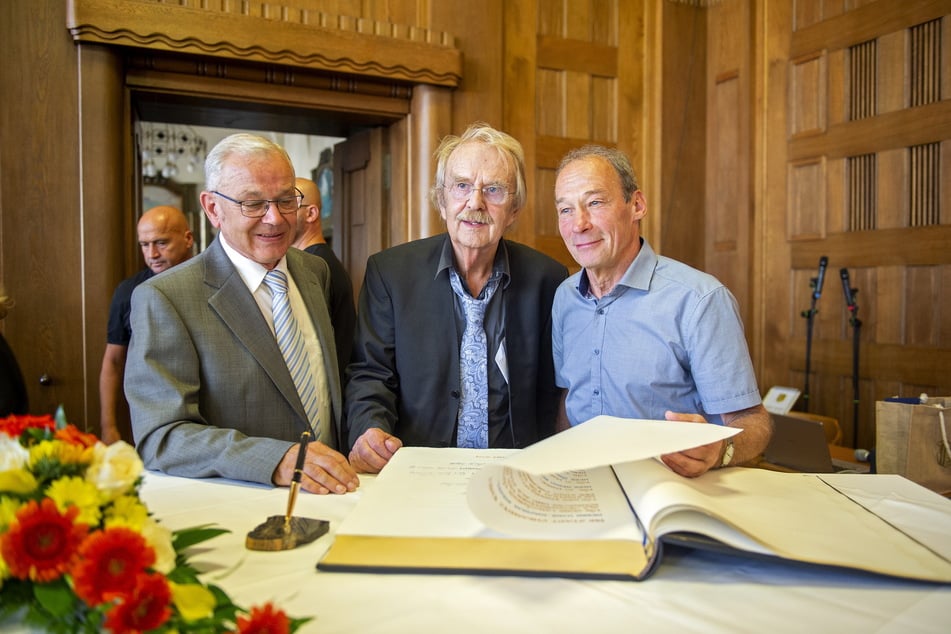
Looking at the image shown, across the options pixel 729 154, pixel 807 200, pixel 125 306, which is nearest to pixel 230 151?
pixel 125 306

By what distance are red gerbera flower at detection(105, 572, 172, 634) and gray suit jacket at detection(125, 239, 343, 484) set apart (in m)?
0.74

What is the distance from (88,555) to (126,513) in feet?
0.24

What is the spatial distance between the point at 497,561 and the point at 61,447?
→ 515 mm

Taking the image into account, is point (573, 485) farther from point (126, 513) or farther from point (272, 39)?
point (272, 39)

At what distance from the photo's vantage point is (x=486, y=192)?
7.06 feet

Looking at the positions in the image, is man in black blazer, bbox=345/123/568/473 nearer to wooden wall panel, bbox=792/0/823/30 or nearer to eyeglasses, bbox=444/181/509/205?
eyeglasses, bbox=444/181/509/205

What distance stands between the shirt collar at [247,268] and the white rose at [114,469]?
111cm

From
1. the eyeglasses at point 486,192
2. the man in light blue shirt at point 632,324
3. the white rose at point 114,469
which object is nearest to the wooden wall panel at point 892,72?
the man in light blue shirt at point 632,324

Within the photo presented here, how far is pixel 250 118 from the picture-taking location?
446 cm

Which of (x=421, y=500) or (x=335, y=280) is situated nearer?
(x=421, y=500)

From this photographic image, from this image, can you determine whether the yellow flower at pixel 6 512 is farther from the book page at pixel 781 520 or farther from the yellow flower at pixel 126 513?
the book page at pixel 781 520

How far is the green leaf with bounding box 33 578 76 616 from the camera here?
662mm

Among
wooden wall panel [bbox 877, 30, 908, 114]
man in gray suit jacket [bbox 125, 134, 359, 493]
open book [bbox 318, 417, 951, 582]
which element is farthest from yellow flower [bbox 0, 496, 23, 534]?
wooden wall panel [bbox 877, 30, 908, 114]

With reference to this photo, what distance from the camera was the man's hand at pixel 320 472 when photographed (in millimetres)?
1321
